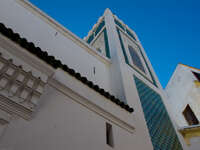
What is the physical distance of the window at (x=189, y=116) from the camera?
951cm

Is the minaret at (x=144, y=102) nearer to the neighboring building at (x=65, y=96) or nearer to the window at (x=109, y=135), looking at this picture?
the neighboring building at (x=65, y=96)

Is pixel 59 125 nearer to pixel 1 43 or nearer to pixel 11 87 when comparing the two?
pixel 11 87

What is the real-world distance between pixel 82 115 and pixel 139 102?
7.86ft

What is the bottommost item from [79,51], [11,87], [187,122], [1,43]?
[11,87]

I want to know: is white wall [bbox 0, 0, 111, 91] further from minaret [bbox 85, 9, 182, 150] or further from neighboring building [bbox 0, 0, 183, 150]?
minaret [bbox 85, 9, 182, 150]

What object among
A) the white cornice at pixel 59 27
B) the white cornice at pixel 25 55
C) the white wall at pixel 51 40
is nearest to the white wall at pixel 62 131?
the white cornice at pixel 25 55

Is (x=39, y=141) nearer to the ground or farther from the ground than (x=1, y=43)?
nearer to the ground

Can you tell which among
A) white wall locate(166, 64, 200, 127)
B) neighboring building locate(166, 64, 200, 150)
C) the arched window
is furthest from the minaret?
white wall locate(166, 64, 200, 127)

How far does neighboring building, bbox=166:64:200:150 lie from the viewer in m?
9.42

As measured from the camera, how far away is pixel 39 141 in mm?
2777

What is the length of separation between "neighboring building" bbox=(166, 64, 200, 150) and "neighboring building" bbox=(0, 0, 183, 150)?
239 cm

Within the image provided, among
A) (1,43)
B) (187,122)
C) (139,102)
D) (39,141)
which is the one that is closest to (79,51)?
(139,102)

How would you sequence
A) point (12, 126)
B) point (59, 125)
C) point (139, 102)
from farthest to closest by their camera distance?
point (139, 102), point (59, 125), point (12, 126)

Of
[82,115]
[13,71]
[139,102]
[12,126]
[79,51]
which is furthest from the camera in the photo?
[79,51]
